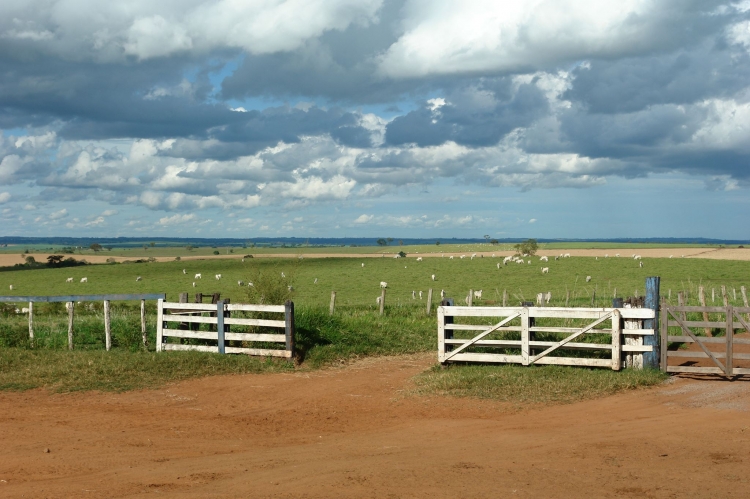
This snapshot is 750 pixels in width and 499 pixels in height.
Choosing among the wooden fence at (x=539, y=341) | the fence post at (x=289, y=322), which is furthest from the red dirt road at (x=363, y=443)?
the fence post at (x=289, y=322)

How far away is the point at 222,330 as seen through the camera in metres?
18.0

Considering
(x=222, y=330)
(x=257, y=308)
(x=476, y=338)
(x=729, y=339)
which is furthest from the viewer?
(x=222, y=330)

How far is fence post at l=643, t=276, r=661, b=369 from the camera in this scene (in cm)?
1523

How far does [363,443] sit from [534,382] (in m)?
5.18

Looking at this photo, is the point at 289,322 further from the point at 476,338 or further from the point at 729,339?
the point at 729,339

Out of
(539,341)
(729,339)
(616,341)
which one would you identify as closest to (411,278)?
(539,341)

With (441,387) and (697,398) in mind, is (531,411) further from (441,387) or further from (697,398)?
(697,398)

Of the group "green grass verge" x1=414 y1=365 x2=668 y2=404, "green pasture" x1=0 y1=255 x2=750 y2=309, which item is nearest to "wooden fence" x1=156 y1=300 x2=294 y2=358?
"green grass verge" x1=414 y1=365 x2=668 y2=404

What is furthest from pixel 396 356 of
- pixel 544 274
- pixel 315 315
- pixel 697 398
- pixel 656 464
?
pixel 544 274

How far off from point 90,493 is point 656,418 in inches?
340

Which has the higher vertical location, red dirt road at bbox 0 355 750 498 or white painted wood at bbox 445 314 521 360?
white painted wood at bbox 445 314 521 360

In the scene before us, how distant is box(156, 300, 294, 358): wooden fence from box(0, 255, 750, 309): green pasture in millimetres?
23501

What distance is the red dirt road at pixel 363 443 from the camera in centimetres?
825

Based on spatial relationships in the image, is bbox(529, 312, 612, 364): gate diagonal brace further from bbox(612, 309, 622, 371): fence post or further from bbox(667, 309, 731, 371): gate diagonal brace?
bbox(667, 309, 731, 371): gate diagonal brace
